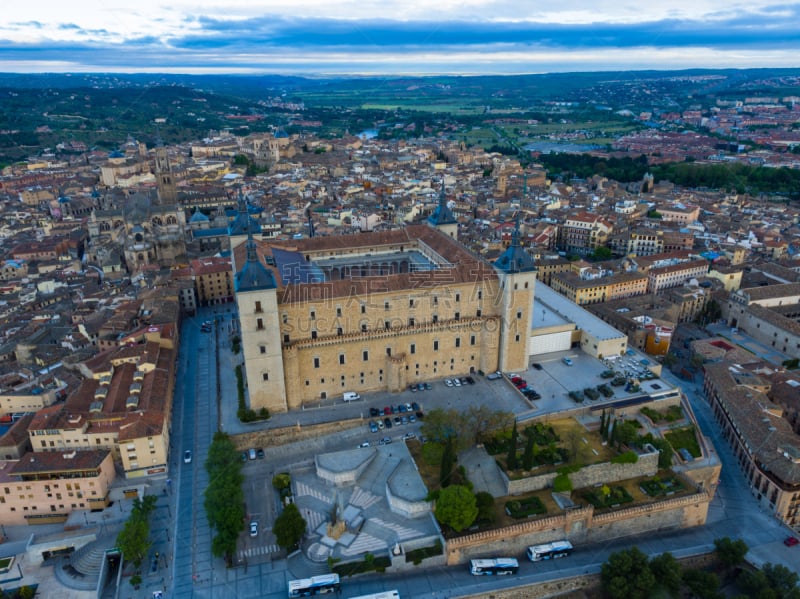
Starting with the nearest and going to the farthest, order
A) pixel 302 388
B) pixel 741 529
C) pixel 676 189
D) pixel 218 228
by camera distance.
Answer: pixel 741 529
pixel 302 388
pixel 218 228
pixel 676 189

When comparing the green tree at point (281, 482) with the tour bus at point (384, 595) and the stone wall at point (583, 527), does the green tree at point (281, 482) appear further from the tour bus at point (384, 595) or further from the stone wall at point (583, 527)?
the stone wall at point (583, 527)

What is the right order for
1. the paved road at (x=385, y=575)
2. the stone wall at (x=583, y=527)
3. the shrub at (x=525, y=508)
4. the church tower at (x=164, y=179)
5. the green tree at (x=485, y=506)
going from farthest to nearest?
the church tower at (x=164, y=179)
the shrub at (x=525, y=508)
the green tree at (x=485, y=506)
the stone wall at (x=583, y=527)
the paved road at (x=385, y=575)

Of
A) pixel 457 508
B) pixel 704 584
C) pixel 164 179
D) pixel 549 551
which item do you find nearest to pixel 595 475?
pixel 549 551

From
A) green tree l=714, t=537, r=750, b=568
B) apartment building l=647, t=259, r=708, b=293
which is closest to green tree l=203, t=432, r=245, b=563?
green tree l=714, t=537, r=750, b=568

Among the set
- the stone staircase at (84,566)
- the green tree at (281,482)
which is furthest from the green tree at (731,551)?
the stone staircase at (84,566)

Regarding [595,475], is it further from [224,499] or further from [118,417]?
[118,417]

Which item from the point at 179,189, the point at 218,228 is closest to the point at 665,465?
the point at 218,228

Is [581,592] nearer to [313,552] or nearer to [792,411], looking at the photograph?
[313,552]
